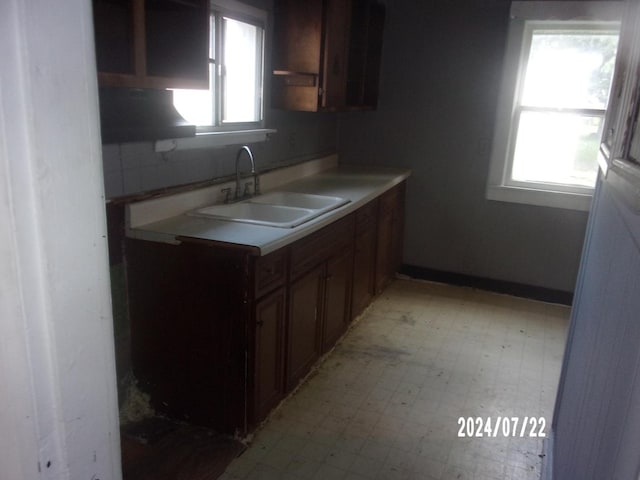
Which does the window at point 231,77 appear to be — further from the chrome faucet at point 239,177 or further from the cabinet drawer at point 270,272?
the cabinet drawer at point 270,272

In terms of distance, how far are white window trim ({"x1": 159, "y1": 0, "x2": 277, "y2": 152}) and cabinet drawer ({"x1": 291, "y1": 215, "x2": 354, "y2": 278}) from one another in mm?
697

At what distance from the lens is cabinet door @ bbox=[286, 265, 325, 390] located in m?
2.42

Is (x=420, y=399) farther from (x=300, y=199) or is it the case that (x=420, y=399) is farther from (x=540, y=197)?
(x=540, y=197)

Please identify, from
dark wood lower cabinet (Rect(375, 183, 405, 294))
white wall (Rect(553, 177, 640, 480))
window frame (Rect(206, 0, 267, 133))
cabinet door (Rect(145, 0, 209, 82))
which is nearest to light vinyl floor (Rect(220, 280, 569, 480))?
dark wood lower cabinet (Rect(375, 183, 405, 294))

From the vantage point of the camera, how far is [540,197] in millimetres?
3879

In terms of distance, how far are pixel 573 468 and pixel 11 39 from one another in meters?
1.44

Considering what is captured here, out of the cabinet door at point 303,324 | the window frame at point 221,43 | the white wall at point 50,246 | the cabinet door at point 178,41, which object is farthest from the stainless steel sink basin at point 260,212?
the white wall at point 50,246

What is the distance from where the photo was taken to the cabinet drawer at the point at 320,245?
7.83 ft

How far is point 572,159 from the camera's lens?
382 centimetres

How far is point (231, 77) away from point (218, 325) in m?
1.48

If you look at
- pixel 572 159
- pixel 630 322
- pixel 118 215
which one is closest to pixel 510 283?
pixel 572 159

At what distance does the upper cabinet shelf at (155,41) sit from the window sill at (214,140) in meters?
0.37

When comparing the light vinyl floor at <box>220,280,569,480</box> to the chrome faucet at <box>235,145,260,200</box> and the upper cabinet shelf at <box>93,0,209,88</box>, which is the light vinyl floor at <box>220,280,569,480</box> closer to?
the chrome faucet at <box>235,145,260,200</box>

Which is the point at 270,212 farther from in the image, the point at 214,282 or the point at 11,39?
the point at 11,39
